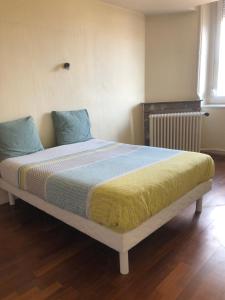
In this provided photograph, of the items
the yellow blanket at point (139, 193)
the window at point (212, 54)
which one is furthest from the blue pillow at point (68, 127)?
the window at point (212, 54)

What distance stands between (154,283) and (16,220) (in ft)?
4.68

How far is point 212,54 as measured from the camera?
3998mm

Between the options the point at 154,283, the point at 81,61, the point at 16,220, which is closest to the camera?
the point at 154,283

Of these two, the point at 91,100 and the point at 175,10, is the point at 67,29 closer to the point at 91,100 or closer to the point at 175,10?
the point at 91,100

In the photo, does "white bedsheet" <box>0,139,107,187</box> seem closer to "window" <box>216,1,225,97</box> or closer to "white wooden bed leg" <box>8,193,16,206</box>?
"white wooden bed leg" <box>8,193,16,206</box>

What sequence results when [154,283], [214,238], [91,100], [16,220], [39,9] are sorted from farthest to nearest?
[91,100] < [39,9] < [16,220] < [214,238] < [154,283]

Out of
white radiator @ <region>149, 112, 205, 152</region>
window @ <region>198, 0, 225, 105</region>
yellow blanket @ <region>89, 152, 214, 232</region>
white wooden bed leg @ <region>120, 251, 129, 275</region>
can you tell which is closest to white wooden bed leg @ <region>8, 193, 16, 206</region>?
yellow blanket @ <region>89, 152, 214, 232</region>

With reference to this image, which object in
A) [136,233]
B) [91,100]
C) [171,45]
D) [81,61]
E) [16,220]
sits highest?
[171,45]

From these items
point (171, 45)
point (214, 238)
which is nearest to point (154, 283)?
point (214, 238)

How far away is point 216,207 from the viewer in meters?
2.55

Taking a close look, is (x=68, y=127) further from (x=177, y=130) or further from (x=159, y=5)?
(x=159, y=5)

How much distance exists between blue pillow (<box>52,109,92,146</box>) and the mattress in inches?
12.4

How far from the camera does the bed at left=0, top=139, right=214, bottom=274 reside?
1.59m

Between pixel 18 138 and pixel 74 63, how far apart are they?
3.90 ft
